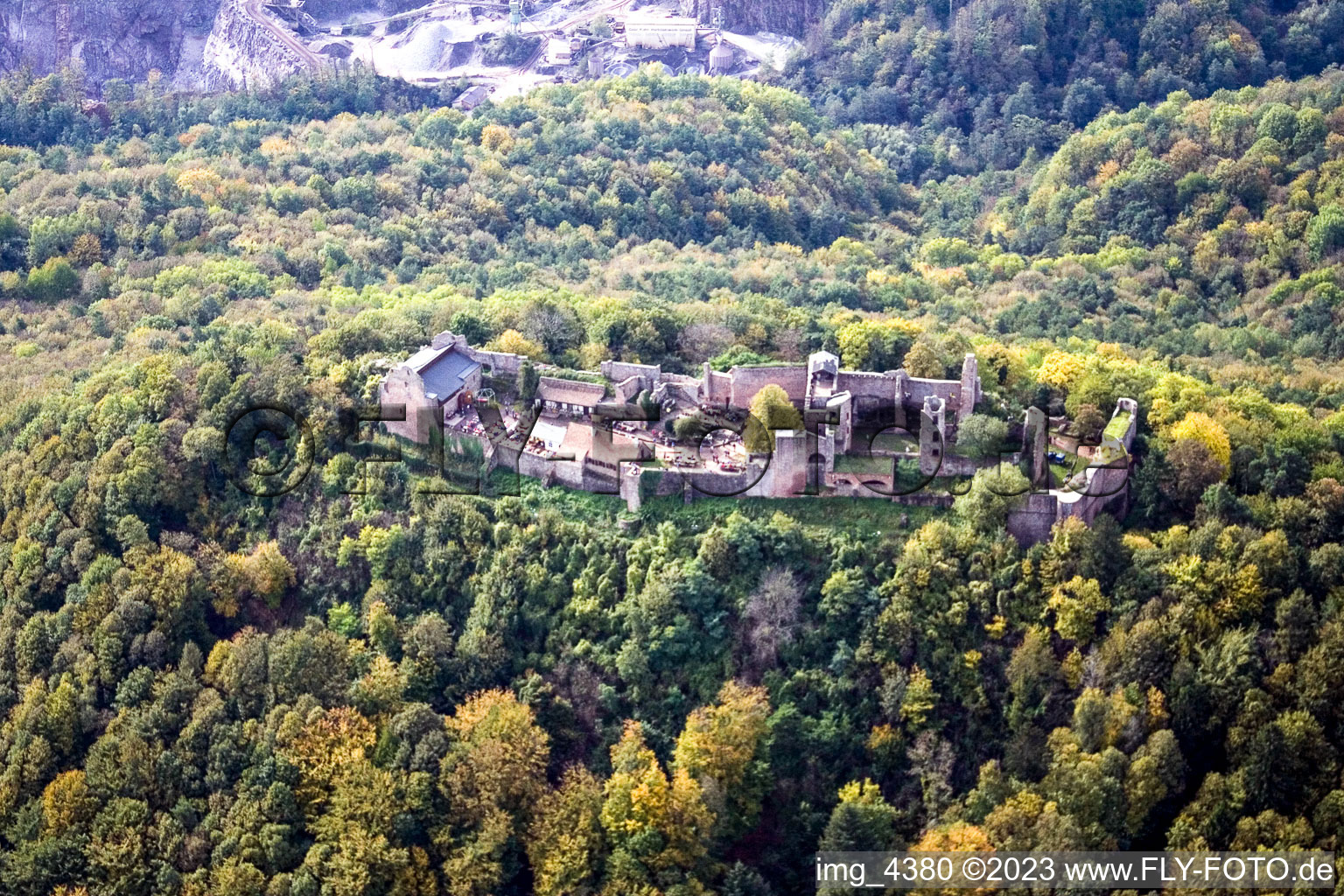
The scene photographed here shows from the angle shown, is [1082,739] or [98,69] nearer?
[1082,739]

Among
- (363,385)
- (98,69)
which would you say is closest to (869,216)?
(363,385)

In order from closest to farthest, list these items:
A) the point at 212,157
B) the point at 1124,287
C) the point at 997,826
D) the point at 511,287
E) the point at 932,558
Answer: the point at 997,826, the point at 932,558, the point at 511,287, the point at 1124,287, the point at 212,157

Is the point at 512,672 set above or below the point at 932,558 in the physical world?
below

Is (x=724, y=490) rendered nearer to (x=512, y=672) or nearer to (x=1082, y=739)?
(x=512, y=672)

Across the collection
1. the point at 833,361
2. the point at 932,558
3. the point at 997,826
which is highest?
the point at 833,361

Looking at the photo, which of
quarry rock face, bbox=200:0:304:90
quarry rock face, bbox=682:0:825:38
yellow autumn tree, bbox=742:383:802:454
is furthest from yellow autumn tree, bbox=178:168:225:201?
quarry rock face, bbox=682:0:825:38

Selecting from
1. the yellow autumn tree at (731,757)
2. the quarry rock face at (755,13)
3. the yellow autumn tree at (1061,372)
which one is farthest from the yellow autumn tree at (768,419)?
the quarry rock face at (755,13)
